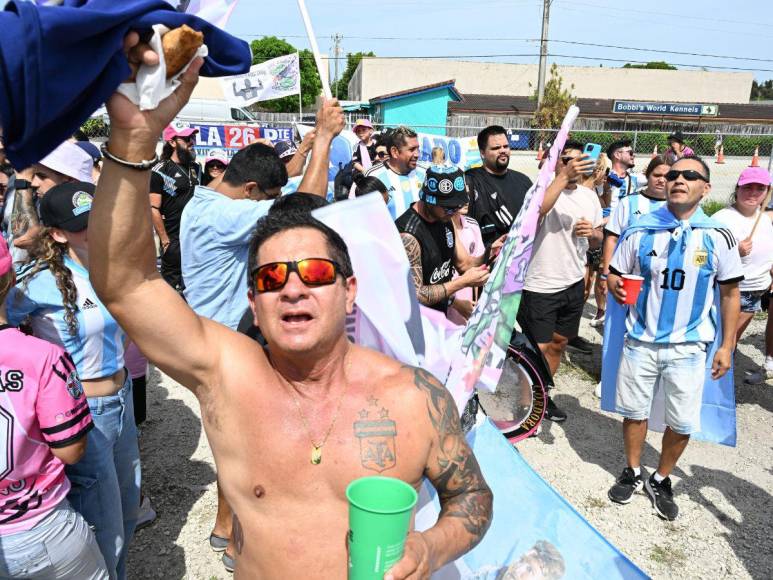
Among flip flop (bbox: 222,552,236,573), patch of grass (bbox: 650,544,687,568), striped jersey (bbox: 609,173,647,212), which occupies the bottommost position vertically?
patch of grass (bbox: 650,544,687,568)

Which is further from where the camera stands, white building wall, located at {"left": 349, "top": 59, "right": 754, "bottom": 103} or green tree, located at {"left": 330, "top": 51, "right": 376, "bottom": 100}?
green tree, located at {"left": 330, "top": 51, "right": 376, "bottom": 100}

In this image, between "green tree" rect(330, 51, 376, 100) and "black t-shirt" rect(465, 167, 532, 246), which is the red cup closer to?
"black t-shirt" rect(465, 167, 532, 246)

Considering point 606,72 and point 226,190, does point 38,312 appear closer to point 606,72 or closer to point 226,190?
point 226,190

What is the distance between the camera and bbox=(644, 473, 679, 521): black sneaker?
12.8 feet

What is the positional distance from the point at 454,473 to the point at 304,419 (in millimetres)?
474

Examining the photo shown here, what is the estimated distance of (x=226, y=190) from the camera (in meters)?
3.40

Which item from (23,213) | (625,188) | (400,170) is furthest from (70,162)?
(625,188)

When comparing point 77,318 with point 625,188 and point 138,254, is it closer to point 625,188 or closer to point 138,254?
point 138,254

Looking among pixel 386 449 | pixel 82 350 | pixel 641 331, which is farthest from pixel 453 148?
pixel 386 449

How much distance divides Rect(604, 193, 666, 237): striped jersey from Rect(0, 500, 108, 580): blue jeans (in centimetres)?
487

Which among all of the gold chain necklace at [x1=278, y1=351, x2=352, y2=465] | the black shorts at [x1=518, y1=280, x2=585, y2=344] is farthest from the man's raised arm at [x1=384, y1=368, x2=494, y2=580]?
the black shorts at [x1=518, y1=280, x2=585, y2=344]

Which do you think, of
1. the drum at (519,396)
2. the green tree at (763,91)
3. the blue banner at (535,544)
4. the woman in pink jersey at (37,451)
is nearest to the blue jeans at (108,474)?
the woman in pink jersey at (37,451)

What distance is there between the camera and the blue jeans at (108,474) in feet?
7.93

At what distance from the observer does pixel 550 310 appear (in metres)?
5.14
